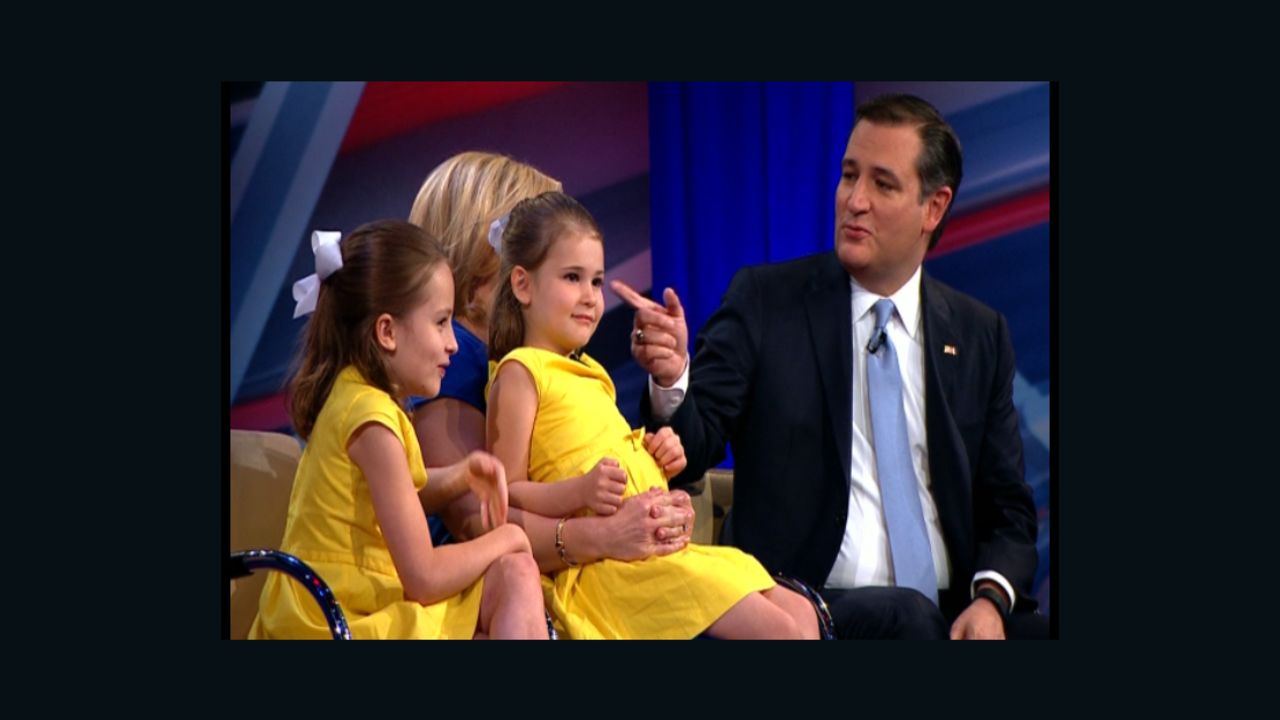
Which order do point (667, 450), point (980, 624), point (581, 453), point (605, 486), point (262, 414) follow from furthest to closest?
1. point (262, 414)
2. point (980, 624)
3. point (667, 450)
4. point (581, 453)
5. point (605, 486)

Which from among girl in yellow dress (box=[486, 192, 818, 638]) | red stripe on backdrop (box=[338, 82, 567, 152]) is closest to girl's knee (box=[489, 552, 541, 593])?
girl in yellow dress (box=[486, 192, 818, 638])

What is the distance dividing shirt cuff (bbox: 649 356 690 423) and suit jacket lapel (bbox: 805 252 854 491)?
17.2 inches

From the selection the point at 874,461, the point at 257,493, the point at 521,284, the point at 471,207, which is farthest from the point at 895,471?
the point at 257,493

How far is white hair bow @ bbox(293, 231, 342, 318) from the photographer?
4172 millimetres

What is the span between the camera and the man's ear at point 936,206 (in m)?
4.73

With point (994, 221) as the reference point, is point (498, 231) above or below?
below

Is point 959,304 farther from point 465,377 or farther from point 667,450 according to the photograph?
point 465,377

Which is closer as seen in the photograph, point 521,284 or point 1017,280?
point 521,284

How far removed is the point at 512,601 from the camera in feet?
13.0

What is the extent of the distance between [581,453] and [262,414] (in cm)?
116

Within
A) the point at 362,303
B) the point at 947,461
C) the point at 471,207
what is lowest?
the point at 947,461

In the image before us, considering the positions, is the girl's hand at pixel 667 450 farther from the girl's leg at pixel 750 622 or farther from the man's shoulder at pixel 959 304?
the man's shoulder at pixel 959 304

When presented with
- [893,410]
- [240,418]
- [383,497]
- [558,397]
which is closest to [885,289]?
[893,410]

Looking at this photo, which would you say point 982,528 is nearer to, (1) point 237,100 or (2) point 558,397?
(2) point 558,397
